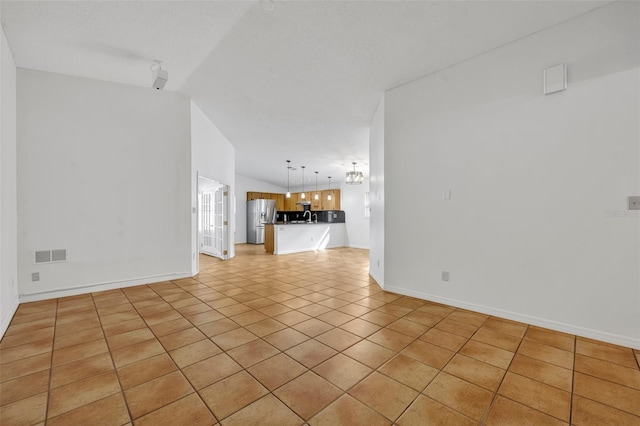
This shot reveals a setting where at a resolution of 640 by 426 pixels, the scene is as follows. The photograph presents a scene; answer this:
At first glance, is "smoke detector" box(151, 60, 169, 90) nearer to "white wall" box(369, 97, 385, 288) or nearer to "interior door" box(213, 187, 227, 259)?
"white wall" box(369, 97, 385, 288)

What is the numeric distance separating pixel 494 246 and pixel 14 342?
4.65 meters

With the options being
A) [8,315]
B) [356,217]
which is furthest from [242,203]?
[8,315]

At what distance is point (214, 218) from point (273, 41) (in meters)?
5.35

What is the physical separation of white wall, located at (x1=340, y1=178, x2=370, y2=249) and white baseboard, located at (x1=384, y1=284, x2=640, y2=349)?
237 inches

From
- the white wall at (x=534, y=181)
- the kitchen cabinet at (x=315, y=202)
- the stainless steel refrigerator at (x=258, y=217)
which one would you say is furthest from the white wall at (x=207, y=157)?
the kitchen cabinet at (x=315, y=202)

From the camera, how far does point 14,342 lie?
2.37 metres

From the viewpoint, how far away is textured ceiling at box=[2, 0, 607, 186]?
2.54 metres

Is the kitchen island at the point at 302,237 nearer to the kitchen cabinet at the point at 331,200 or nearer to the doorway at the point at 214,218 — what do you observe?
the kitchen cabinet at the point at 331,200

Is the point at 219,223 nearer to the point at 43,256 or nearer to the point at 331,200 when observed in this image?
the point at 43,256

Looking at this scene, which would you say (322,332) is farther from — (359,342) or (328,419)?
(328,419)

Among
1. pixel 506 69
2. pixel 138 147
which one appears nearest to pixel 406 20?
pixel 506 69

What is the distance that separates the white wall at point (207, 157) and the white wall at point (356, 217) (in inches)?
178

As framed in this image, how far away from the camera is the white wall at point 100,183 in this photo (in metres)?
3.54

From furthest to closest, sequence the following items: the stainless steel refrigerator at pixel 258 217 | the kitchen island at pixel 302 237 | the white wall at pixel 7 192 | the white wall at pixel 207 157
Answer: the stainless steel refrigerator at pixel 258 217, the kitchen island at pixel 302 237, the white wall at pixel 207 157, the white wall at pixel 7 192
